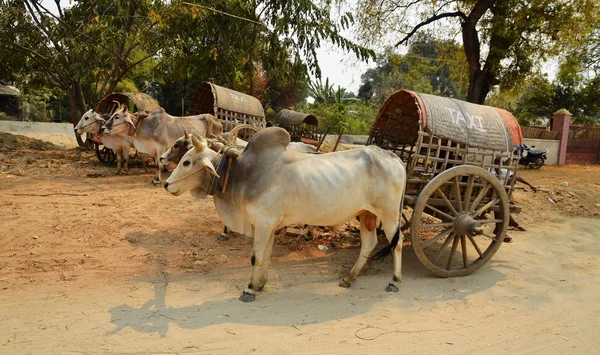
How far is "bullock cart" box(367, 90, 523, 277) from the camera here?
5.04 m

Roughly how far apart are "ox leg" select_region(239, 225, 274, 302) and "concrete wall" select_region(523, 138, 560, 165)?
1663cm

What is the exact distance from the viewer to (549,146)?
723 inches

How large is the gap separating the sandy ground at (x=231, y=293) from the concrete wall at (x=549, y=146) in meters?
11.9

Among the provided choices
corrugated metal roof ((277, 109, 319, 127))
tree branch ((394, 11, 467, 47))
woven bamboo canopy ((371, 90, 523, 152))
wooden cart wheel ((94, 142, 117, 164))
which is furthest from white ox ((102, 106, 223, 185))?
corrugated metal roof ((277, 109, 319, 127))

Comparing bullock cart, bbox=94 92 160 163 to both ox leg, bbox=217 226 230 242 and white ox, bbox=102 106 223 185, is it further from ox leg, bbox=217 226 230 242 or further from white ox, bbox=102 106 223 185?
ox leg, bbox=217 226 230 242

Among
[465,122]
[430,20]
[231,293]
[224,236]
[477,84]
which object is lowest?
[231,293]

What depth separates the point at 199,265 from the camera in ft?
16.8

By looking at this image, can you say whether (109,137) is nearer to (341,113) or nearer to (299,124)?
(299,124)

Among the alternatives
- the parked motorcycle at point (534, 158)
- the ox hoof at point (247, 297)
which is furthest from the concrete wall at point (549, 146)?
the ox hoof at point (247, 297)

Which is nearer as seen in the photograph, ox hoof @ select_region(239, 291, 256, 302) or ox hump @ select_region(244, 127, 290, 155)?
ox hoof @ select_region(239, 291, 256, 302)

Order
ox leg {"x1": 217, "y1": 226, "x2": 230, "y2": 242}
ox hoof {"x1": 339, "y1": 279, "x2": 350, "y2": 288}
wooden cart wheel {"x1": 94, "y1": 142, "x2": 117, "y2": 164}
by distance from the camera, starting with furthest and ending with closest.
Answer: wooden cart wheel {"x1": 94, "y1": 142, "x2": 117, "y2": 164} < ox leg {"x1": 217, "y1": 226, "x2": 230, "y2": 242} < ox hoof {"x1": 339, "y1": 279, "x2": 350, "y2": 288}

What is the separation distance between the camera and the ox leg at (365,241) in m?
4.82

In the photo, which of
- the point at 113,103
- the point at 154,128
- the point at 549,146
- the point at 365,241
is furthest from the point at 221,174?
the point at 549,146

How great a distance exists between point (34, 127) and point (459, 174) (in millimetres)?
16627
